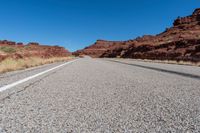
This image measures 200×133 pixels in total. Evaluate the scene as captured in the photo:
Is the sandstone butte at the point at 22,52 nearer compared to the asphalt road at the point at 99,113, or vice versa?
the asphalt road at the point at 99,113

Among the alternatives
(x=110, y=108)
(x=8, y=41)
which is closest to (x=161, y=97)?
(x=110, y=108)

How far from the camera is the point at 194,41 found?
55812 mm

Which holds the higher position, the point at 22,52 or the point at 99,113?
the point at 22,52

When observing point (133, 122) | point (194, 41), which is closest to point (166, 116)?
point (133, 122)

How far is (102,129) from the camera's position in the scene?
8.64 ft

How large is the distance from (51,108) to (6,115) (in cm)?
67

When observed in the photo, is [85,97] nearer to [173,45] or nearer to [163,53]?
[163,53]

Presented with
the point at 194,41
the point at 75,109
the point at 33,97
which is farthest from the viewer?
the point at 194,41

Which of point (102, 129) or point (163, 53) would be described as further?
point (163, 53)

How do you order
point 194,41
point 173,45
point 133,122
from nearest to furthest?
point 133,122, point 194,41, point 173,45

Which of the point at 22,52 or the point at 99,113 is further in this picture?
the point at 22,52

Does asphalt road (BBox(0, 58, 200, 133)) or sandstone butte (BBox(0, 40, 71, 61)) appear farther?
sandstone butte (BBox(0, 40, 71, 61))

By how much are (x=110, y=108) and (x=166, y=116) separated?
86 cm

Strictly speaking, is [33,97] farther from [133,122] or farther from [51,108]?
[133,122]
